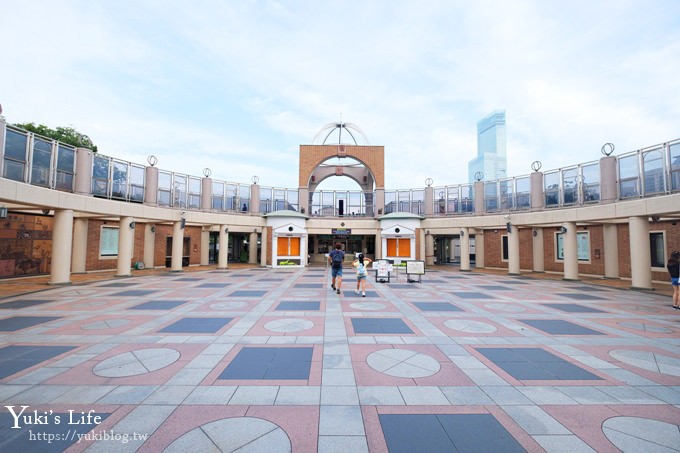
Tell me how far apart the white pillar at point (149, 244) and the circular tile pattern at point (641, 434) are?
2731 centimetres

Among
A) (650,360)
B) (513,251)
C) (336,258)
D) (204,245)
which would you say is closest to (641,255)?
(513,251)

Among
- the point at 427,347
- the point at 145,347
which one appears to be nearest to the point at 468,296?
the point at 427,347

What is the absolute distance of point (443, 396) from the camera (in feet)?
13.4

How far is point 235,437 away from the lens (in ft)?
10.3

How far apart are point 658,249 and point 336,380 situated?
2316 centimetres

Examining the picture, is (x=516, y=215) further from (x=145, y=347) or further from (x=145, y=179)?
(x=145, y=179)

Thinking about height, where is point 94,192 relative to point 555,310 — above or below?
above

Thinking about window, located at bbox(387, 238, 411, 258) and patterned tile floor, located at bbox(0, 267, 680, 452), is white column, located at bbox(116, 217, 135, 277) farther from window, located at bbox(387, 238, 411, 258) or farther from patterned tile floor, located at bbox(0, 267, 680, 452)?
window, located at bbox(387, 238, 411, 258)

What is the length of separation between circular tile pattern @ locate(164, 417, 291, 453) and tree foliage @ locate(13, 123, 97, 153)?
113ft

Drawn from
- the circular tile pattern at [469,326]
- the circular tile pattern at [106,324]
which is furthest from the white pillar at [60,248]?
the circular tile pattern at [469,326]

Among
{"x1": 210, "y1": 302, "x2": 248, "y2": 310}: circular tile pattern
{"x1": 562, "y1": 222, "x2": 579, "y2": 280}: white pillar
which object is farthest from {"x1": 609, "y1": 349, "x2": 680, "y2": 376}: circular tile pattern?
{"x1": 562, "y1": 222, "x2": 579, "y2": 280}: white pillar

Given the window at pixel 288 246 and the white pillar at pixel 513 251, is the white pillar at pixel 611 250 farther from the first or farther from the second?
the window at pixel 288 246

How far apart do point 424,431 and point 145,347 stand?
553cm

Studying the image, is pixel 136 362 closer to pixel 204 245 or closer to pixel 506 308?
pixel 506 308
